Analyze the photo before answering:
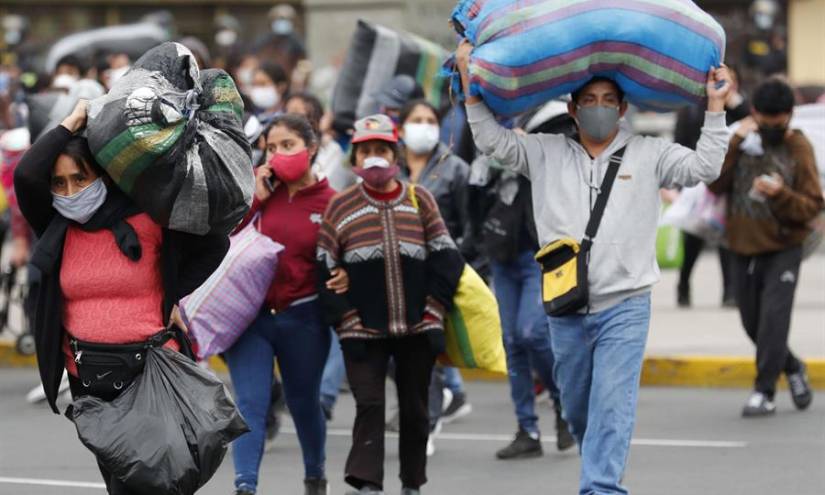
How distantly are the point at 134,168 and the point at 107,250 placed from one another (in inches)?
12.8

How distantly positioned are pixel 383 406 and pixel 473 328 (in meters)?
0.53

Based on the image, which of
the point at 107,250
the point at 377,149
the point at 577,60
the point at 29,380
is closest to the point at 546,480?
the point at 377,149

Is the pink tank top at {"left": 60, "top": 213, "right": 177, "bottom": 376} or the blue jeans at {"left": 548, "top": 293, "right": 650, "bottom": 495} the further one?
the blue jeans at {"left": 548, "top": 293, "right": 650, "bottom": 495}

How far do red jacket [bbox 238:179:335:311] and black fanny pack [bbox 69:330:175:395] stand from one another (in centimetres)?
179

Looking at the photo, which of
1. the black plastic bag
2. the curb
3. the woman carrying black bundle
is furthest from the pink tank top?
the curb

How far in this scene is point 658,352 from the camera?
39.8ft

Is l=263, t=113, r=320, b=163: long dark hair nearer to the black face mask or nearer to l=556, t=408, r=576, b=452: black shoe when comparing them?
l=556, t=408, r=576, b=452: black shoe

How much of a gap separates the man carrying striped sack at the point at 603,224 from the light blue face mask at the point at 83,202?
162 centimetres

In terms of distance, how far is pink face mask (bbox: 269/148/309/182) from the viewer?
786 centimetres

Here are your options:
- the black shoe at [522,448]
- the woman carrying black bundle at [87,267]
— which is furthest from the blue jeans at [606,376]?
the black shoe at [522,448]

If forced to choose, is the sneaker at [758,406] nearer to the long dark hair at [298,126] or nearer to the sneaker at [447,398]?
the sneaker at [447,398]

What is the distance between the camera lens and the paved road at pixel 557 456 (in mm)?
8531

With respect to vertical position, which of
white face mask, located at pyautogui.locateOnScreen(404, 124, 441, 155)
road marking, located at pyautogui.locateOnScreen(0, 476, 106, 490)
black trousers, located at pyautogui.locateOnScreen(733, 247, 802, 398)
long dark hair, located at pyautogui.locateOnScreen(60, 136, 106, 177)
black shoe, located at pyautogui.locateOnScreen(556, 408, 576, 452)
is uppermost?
long dark hair, located at pyautogui.locateOnScreen(60, 136, 106, 177)

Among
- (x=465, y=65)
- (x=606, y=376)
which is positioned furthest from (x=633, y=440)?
(x=465, y=65)
